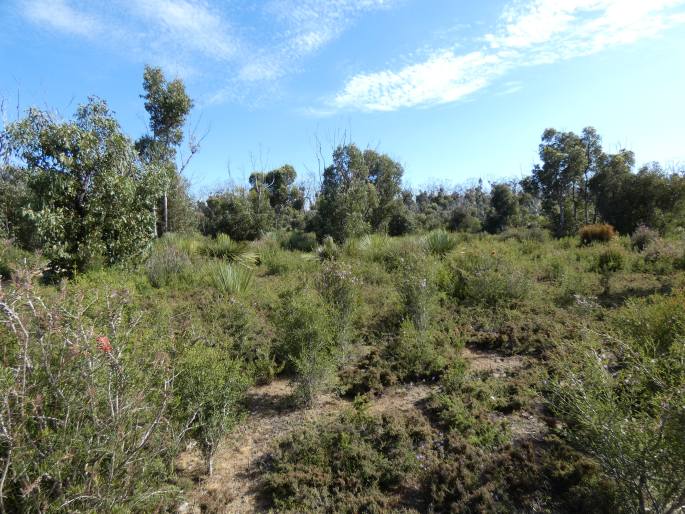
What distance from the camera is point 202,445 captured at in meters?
3.09

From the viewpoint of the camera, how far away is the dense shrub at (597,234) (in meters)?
12.4

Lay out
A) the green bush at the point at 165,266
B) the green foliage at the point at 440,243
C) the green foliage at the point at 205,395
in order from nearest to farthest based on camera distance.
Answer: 1. the green foliage at the point at 205,395
2. the green bush at the point at 165,266
3. the green foliage at the point at 440,243

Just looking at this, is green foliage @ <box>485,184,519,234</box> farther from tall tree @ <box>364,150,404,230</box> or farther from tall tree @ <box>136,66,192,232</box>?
tall tree @ <box>136,66,192,232</box>

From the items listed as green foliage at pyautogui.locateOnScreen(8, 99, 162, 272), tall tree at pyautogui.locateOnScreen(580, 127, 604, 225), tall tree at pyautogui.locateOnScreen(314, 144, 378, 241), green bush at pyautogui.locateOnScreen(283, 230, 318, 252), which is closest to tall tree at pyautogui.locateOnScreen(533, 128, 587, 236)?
tall tree at pyautogui.locateOnScreen(580, 127, 604, 225)

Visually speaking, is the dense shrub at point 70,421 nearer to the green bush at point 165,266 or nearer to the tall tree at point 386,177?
the green bush at point 165,266

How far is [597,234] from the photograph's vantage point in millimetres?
12602

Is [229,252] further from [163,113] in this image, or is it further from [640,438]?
[640,438]

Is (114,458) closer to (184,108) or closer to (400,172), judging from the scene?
(184,108)

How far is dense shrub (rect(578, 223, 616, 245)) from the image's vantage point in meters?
12.4

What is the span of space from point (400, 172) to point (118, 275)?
18957 mm

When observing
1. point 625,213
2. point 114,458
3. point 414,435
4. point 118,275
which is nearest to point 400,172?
point 625,213

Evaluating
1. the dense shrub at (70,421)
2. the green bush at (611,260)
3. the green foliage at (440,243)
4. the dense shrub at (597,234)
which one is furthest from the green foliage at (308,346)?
the dense shrub at (597,234)

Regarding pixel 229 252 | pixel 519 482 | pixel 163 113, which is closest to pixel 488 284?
pixel 519 482

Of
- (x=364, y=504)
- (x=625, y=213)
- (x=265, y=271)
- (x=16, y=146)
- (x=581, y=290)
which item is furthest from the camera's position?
(x=625, y=213)
